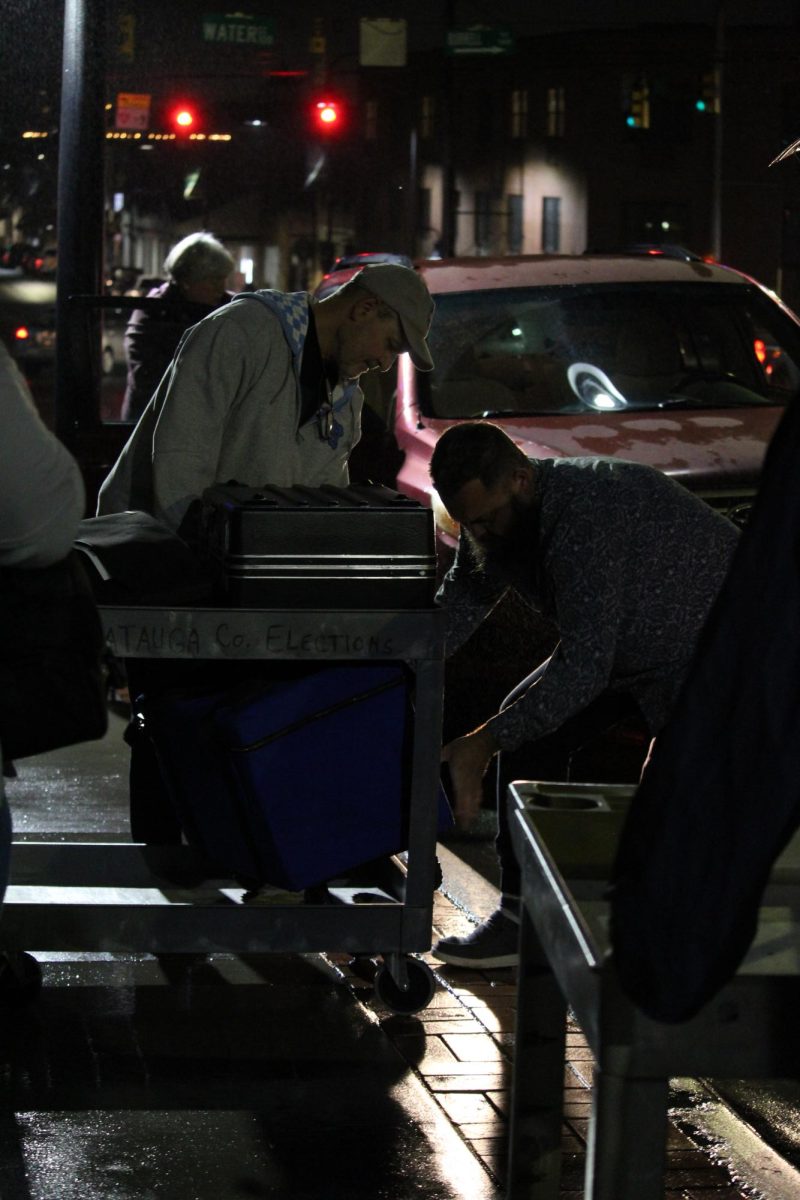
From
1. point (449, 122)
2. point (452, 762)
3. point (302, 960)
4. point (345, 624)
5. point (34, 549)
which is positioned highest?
point (449, 122)

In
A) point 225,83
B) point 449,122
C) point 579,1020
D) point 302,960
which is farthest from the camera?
point 225,83

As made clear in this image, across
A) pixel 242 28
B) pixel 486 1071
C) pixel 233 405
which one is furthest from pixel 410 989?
pixel 242 28

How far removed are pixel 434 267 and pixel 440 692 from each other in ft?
18.1

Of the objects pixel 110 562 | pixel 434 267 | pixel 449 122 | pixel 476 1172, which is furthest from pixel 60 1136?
pixel 449 122

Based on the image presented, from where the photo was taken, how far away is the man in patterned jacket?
454cm

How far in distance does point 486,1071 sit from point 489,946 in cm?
84

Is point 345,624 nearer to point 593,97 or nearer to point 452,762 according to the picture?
point 452,762

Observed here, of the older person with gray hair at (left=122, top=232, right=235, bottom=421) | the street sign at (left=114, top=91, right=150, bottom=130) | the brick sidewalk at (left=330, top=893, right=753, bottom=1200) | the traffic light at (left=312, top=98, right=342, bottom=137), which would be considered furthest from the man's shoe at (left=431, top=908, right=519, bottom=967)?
the street sign at (left=114, top=91, right=150, bottom=130)

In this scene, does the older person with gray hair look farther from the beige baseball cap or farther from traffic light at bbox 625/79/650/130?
traffic light at bbox 625/79/650/130

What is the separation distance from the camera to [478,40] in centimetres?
3619

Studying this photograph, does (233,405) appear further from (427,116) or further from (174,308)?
(427,116)

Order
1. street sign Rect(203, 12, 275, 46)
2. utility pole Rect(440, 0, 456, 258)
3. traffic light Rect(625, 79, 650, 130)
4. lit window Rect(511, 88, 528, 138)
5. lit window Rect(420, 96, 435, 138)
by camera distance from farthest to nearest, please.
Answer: lit window Rect(420, 96, 435, 138) → lit window Rect(511, 88, 528, 138) → traffic light Rect(625, 79, 650, 130) → utility pole Rect(440, 0, 456, 258) → street sign Rect(203, 12, 275, 46)

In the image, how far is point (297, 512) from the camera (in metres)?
4.32

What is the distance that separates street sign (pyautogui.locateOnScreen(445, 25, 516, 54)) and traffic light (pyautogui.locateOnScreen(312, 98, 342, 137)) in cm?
1023
